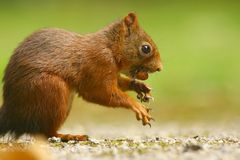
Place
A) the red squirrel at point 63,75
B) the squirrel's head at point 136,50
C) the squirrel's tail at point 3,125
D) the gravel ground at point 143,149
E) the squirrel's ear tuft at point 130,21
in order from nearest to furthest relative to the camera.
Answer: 1. the gravel ground at point 143,149
2. the red squirrel at point 63,75
3. the squirrel's tail at point 3,125
4. the squirrel's head at point 136,50
5. the squirrel's ear tuft at point 130,21

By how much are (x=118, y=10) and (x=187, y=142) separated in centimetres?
2090

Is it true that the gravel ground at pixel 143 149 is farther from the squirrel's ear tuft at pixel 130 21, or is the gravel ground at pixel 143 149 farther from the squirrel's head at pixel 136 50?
the squirrel's ear tuft at pixel 130 21

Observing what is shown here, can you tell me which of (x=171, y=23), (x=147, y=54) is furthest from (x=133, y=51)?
(x=171, y=23)

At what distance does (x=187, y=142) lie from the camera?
8.13 meters

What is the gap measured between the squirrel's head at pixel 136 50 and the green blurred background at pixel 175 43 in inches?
154

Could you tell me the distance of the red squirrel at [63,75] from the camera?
854 centimetres

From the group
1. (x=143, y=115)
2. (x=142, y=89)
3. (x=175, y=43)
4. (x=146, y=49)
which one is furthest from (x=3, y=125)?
(x=175, y=43)

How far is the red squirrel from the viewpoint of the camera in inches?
336

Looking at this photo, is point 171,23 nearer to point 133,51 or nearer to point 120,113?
point 120,113

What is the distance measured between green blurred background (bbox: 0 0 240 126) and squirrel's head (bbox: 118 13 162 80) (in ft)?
12.8

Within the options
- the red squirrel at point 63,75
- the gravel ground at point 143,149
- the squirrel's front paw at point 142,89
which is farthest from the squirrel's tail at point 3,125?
the squirrel's front paw at point 142,89

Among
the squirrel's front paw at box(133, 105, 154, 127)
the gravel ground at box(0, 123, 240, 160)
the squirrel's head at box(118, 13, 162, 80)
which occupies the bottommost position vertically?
the gravel ground at box(0, 123, 240, 160)

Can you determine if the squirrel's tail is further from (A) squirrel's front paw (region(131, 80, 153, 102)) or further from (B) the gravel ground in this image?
(A) squirrel's front paw (region(131, 80, 153, 102))

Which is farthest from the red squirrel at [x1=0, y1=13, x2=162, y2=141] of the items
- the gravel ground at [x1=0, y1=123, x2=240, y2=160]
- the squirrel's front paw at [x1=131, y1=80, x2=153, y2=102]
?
the gravel ground at [x1=0, y1=123, x2=240, y2=160]
